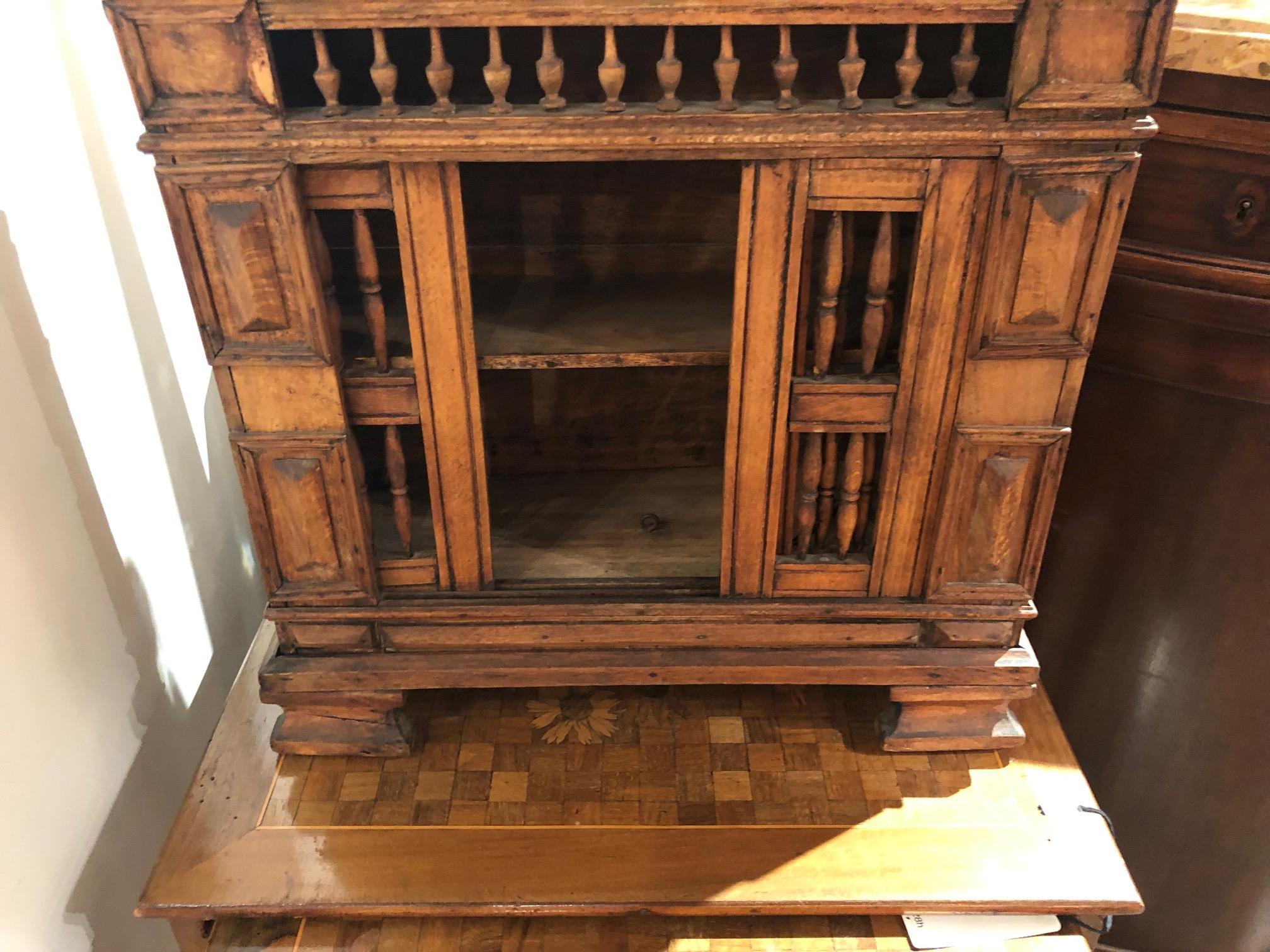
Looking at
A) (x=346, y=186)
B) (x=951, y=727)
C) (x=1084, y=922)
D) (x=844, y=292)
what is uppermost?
(x=346, y=186)

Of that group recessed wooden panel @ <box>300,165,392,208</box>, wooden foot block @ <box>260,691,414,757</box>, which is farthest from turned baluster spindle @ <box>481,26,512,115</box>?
wooden foot block @ <box>260,691,414,757</box>

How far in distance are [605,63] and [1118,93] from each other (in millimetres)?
435

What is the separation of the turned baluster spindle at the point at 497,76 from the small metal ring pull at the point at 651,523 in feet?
1.79

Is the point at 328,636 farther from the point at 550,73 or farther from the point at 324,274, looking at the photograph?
the point at 550,73

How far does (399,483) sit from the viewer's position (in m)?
1.09

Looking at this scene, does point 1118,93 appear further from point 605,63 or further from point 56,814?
point 56,814

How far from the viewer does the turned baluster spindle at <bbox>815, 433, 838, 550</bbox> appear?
3.57 feet

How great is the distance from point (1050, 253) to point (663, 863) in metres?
0.72

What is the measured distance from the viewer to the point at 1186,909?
151 cm

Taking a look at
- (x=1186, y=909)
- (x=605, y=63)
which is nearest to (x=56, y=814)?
(x=605, y=63)

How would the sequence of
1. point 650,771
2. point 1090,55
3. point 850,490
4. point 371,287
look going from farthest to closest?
point 650,771 → point 850,490 → point 371,287 → point 1090,55

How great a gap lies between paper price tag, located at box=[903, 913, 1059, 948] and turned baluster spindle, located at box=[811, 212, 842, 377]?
0.58m

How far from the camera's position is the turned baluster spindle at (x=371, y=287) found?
0.96 meters

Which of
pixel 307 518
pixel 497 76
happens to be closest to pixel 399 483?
pixel 307 518
